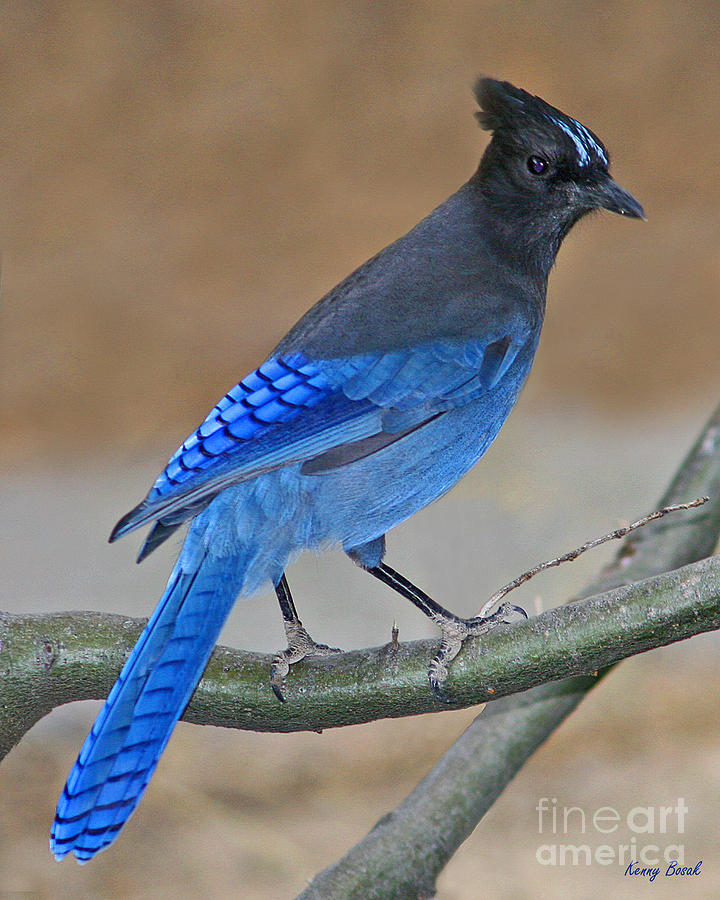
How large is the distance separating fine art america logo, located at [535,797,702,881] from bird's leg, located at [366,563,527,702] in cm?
151

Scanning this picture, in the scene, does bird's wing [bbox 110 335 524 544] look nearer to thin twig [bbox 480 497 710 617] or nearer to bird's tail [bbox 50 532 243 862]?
bird's tail [bbox 50 532 243 862]

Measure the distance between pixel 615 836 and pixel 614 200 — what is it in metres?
2.15

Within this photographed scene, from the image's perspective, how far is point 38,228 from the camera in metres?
4.64

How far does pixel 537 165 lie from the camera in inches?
80.3

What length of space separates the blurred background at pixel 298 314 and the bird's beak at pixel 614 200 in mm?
1890

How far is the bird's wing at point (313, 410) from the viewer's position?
5.57ft

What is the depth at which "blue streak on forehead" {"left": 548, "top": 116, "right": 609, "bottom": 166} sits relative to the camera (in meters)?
1.99

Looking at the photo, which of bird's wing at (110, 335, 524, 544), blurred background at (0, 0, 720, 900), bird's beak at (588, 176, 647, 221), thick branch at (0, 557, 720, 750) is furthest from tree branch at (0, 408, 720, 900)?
blurred background at (0, 0, 720, 900)

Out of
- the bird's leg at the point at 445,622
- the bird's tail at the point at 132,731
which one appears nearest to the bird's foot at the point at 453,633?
the bird's leg at the point at 445,622

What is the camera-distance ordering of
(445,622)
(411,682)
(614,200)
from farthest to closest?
(614,200), (445,622), (411,682)

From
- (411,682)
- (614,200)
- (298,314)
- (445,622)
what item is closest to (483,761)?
(445,622)

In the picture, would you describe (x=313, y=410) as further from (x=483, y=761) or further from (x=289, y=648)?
(x=483, y=761)

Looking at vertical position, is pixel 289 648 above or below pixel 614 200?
below

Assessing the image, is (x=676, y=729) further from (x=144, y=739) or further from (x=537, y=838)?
(x=144, y=739)
